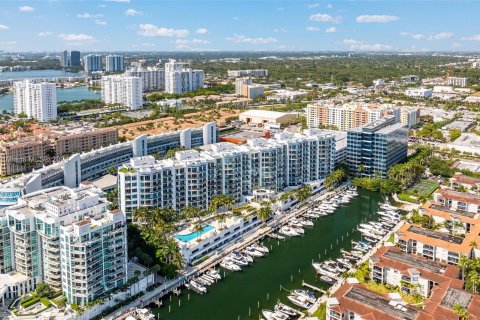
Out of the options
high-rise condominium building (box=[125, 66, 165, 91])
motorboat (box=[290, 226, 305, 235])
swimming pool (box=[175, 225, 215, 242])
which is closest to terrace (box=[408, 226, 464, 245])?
motorboat (box=[290, 226, 305, 235])

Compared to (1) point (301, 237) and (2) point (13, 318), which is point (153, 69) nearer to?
(1) point (301, 237)

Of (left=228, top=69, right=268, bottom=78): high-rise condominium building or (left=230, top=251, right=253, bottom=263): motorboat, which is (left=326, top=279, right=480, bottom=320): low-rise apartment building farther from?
(left=228, top=69, right=268, bottom=78): high-rise condominium building

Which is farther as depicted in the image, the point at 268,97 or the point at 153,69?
the point at 153,69

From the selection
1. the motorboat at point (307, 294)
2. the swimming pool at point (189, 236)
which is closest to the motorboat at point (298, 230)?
the swimming pool at point (189, 236)

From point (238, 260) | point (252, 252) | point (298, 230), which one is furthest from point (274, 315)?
point (298, 230)

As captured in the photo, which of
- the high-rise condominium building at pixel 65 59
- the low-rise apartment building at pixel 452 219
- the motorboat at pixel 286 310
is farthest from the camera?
the high-rise condominium building at pixel 65 59

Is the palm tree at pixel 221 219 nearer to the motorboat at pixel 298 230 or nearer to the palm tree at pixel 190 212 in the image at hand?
the palm tree at pixel 190 212

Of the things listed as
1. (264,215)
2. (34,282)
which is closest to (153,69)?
(264,215)
